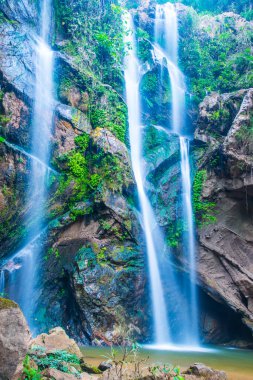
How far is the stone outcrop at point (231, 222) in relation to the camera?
13250mm

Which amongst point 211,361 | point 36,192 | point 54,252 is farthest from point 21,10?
point 211,361

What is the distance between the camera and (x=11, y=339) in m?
3.88

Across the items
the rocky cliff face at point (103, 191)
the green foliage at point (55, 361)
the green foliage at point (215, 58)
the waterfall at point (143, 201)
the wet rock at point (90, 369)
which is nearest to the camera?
the green foliage at point (55, 361)

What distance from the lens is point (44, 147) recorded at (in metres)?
14.3

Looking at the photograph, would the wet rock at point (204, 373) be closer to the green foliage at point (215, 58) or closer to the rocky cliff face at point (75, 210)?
the rocky cliff face at point (75, 210)

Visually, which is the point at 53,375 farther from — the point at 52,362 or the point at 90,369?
the point at 90,369

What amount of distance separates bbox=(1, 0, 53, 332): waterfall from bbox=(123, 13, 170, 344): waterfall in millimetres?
4323

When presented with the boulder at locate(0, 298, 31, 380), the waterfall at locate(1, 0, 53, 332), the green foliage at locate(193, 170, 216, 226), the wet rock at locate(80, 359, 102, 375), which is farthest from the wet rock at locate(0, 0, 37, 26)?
the boulder at locate(0, 298, 31, 380)

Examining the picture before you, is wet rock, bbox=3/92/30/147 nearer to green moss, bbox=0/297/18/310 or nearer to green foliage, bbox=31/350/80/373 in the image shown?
green foliage, bbox=31/350/80/373

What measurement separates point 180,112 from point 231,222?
787 cm

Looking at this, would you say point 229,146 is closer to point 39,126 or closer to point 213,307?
point 213,307

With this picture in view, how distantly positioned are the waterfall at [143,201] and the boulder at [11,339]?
9830mm

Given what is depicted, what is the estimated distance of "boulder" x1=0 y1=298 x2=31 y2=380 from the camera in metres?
3.79

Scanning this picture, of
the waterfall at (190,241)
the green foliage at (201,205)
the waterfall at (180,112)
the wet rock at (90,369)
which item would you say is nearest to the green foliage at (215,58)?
the waterfall at (180,112)
